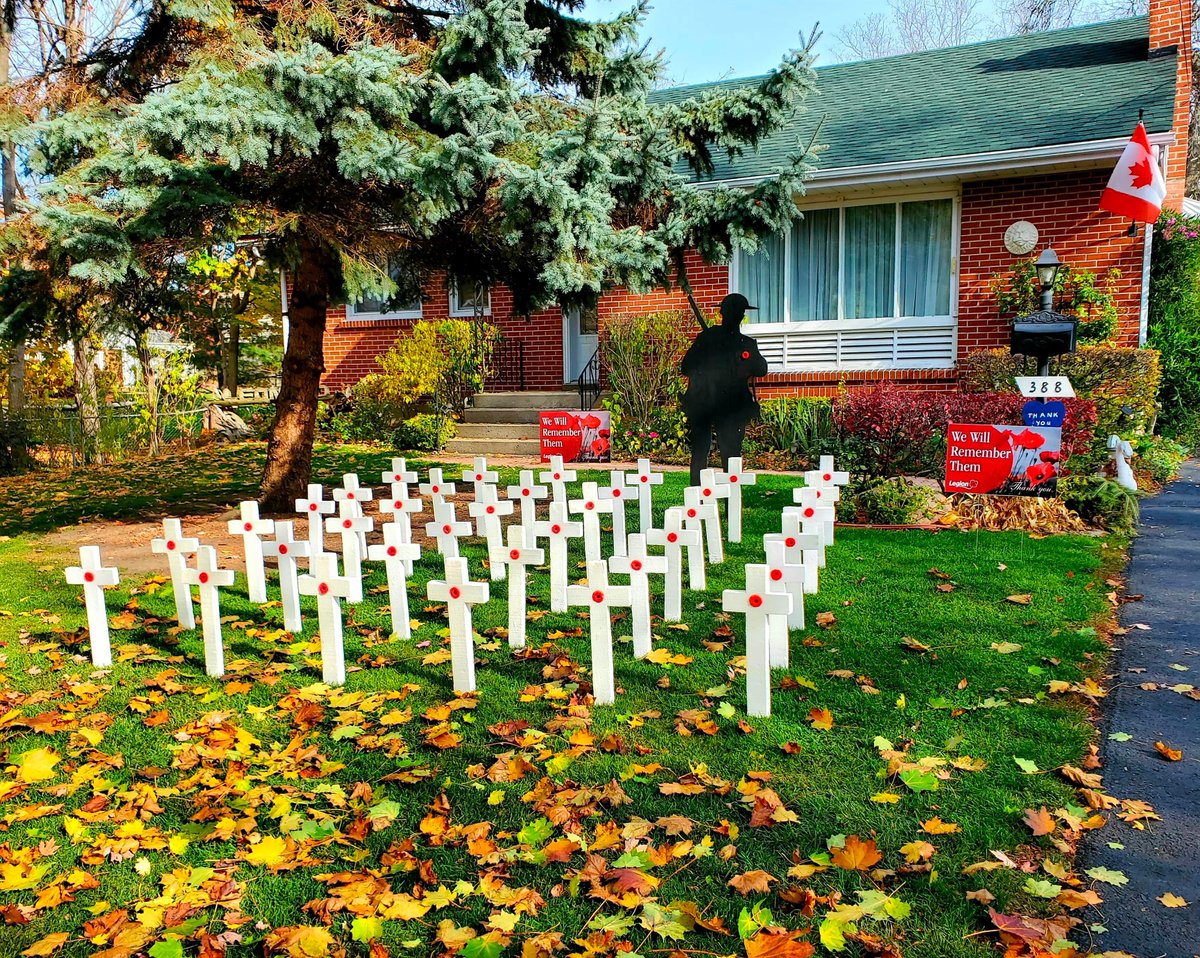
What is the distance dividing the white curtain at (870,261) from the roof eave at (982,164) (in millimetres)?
771

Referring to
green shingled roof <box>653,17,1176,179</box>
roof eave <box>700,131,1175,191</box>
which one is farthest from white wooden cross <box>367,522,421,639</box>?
green shingled roof <box>653,17,1176,179</box>

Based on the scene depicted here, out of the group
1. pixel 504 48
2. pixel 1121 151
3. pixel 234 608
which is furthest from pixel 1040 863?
pixel 1121 151

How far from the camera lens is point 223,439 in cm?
1756

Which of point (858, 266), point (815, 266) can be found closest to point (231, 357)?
point (815, 266)

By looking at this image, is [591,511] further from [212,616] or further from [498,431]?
[498,431]

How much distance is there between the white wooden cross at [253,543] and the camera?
559cm

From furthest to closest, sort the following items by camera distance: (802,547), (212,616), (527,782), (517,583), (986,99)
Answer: (986,99)
(802,547)
(517,583)
(212,616)
(527,782)

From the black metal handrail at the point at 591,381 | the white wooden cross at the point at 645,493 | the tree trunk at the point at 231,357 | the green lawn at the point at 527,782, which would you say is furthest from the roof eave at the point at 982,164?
the tree trunk at the point at 231,357

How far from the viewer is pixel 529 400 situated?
51.0ft

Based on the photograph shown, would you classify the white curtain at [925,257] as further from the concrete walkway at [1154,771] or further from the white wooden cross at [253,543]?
the white wooden cross at [253,543]

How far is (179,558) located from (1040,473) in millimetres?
6051

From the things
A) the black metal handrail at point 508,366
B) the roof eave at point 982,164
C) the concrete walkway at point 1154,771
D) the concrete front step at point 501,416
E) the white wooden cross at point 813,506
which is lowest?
the concrete walkway at point 1154,771

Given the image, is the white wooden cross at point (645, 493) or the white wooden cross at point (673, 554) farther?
the white wooden cross at point (645, 493)

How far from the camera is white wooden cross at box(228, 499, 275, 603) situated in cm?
559
